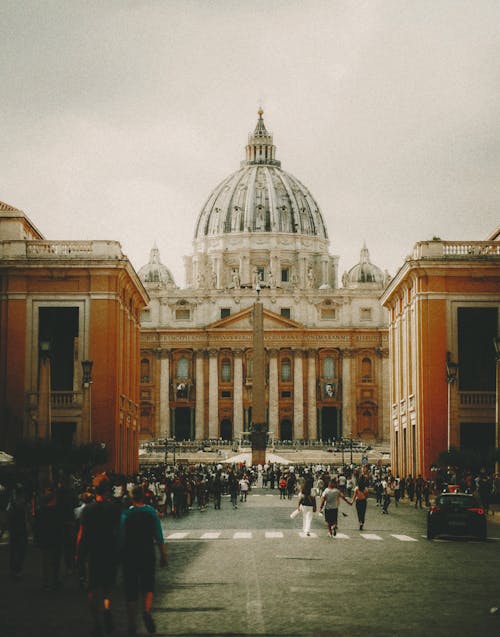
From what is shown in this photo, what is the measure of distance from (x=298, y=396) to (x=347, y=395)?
5333 millimetres

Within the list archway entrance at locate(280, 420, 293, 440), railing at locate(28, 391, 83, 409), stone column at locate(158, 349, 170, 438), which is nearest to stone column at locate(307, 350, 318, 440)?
archway entrance at locate(280, 420, 293, 440)

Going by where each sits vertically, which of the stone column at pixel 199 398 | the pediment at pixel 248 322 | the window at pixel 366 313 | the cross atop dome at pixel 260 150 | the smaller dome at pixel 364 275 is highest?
the cross atop dome at pixel 260 150

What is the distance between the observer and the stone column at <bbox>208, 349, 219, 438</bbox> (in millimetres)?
141250

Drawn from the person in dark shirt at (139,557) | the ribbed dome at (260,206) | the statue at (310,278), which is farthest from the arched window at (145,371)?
the person in dark shirt at (139,557)

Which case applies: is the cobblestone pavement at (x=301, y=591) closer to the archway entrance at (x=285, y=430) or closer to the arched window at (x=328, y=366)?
the arched window at (x=328, y=366)

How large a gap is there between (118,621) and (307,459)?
92090 millimetres

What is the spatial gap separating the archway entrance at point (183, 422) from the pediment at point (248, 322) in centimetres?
965

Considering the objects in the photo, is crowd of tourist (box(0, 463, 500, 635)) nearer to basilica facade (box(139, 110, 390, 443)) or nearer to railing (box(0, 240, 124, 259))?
railing (box(0, 240, 124, 259))

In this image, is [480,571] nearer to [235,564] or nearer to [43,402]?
[235,564]

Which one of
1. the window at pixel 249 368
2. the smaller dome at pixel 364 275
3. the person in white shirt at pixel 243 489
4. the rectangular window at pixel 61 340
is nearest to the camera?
the person in white shirt at pixel 243 489

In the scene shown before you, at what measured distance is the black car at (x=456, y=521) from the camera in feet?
95.8

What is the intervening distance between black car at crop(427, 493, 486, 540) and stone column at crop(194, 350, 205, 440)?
11272 cm

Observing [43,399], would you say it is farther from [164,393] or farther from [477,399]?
[164,393]

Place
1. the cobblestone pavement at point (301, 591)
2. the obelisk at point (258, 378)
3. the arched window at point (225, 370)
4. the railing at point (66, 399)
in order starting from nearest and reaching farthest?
1. the cobblestone pavement at point (301, 591)
2. the railing at point (66, 399)
3. the obelisk at point (258, 378)
4. the arched window at point (225, 370)
